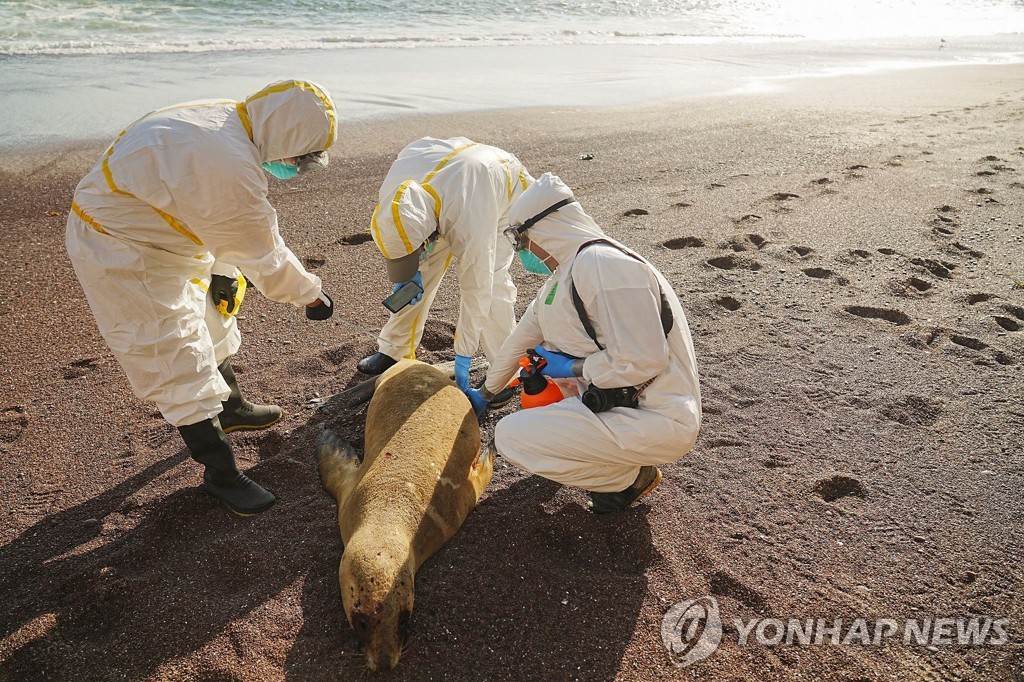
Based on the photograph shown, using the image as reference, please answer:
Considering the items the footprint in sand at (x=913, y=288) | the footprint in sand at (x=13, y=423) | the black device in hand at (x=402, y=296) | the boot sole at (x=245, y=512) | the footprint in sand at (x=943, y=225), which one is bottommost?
the footprint in sand at (x=13, y=423)

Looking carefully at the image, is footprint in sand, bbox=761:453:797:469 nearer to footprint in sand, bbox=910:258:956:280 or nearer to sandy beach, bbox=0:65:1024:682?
sandy beach, bbox=0:65:1024:682

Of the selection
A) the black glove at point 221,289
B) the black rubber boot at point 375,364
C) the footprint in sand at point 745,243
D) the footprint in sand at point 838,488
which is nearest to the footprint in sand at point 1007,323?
the footprint in sand at point 745,243

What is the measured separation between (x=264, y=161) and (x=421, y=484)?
1804 mm

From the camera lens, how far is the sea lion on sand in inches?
121

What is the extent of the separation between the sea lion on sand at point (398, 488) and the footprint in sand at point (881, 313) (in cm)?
344

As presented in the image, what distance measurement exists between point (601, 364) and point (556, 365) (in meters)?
0.43

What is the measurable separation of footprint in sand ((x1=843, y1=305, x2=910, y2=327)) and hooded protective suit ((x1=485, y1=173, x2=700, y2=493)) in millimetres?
2887

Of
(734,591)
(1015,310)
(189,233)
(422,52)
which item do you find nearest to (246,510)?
(189,233)

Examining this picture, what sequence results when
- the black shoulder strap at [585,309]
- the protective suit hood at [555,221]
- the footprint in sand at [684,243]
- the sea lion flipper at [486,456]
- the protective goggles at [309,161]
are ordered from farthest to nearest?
the footprint in sand at [684,243]
the sea lion flipper at [486,456]
the protective goggles at [309,161]
the protective suit hood at [555,221]
the black shoulder strap at [585,309]

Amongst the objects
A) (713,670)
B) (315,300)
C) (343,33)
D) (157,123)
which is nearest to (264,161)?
(157,123)

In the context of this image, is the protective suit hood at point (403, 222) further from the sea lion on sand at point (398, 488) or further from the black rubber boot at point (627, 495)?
the black rubber boot at point (627, 495)

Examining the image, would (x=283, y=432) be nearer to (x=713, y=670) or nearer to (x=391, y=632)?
(x=391, y=632)

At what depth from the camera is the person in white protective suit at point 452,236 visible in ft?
14.5

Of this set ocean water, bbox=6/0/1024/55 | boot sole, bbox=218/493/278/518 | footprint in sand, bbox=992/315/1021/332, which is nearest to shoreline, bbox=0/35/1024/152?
ocean water, bbox=6/0/1024/55
